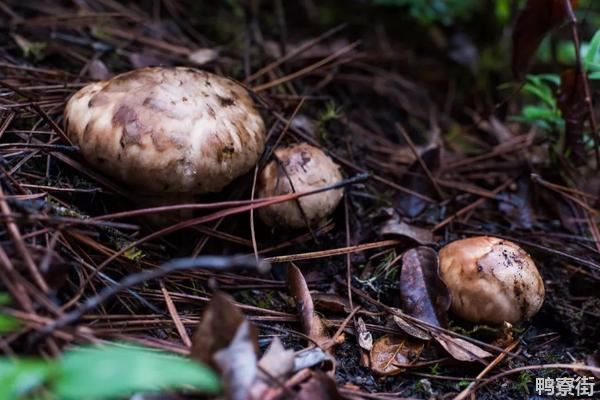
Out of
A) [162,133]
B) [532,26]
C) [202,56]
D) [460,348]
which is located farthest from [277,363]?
[532,26]

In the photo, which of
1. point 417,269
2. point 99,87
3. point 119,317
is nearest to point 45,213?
point 119,317

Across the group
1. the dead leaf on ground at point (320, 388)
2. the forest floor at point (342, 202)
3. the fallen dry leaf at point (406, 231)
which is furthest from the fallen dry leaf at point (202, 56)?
the dead leaf on ground at point (320, 388)

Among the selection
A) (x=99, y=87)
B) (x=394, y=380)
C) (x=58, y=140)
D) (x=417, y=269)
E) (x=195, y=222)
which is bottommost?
(x=394, y=380)

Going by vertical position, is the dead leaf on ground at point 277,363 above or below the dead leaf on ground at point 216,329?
below

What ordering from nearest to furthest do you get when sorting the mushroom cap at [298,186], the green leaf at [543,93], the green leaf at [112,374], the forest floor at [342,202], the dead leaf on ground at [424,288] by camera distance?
the green leaf at [112,374], the forest floor at [342,202], the dead leaf on ground at [424,288], the mushroom cap at [298,186], the green leaf at [543,93]

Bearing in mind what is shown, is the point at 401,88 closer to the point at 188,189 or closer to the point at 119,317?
the point at 188,189

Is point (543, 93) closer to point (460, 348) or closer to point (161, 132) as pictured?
point (460, 348)

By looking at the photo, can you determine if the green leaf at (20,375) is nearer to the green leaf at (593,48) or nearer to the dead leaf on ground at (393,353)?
the dead leaf on ground at (393,353)

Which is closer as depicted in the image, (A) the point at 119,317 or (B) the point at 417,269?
(A) the point at 119,317
